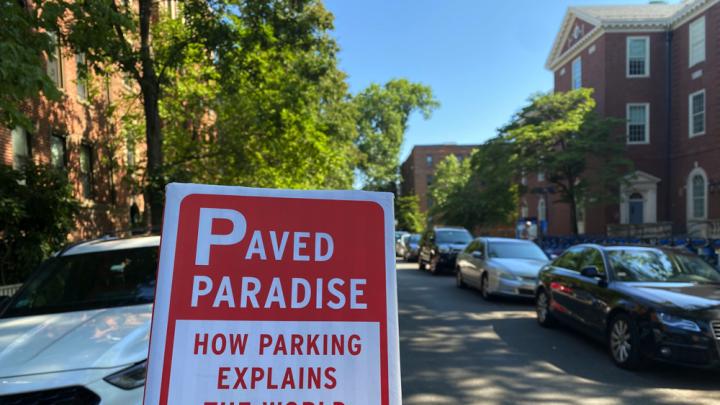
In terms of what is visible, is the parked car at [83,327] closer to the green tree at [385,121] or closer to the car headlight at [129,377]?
the car headlight at [129,377]

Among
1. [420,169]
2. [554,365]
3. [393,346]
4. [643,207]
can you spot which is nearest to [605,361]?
[554,365]

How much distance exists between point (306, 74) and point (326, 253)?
A: 1826 centimetres

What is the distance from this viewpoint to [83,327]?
11.2ft

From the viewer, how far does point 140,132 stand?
52.4ft

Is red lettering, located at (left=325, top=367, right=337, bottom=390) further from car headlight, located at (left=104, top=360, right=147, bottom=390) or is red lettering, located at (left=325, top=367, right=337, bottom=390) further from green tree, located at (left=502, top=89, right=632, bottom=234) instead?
green tree, located at (left=502, top=89, right=632, bottom=234)

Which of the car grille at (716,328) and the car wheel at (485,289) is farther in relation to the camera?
the car wheel at (485,289)

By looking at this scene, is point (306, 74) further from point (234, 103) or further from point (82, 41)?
point (82, 41)

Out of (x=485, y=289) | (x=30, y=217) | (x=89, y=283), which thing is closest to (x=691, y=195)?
(x=485, y=289)

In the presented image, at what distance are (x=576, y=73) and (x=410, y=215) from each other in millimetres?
30178

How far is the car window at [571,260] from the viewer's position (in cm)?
781

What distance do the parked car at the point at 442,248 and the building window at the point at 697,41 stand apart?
54.9ft

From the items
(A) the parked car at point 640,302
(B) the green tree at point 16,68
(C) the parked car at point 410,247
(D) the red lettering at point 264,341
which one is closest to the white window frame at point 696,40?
(C) the parked car at point 410,247

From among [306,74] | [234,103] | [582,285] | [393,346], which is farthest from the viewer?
[306,74]

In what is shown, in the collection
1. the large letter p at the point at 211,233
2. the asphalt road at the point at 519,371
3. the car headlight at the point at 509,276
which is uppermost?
the large letter p at the point at 211,233
